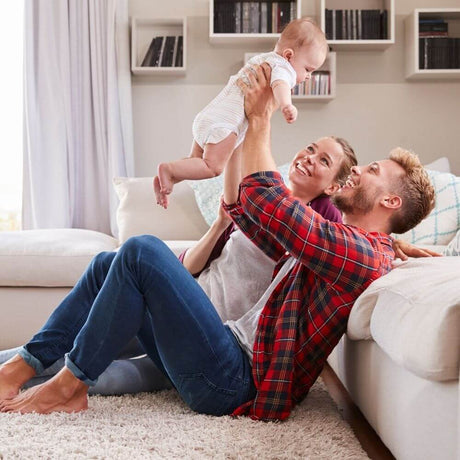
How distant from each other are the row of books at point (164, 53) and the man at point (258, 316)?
252 centimetres

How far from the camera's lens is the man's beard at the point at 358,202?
5.61 ft

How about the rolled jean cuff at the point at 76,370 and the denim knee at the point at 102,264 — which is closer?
the rolled jean cuff at the point at 76,370

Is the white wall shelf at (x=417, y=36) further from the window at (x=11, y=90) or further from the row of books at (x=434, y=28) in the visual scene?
the window at (x=11, y=90)

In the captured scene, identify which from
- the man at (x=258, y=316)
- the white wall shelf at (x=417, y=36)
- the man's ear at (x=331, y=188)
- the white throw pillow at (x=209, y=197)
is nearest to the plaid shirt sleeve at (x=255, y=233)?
the man at (x=258, y=316)

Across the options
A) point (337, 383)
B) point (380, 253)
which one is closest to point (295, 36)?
point (380, 253)

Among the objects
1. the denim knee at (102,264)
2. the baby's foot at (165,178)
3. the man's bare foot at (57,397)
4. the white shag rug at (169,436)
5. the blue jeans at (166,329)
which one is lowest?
the white shag rug at (169,436)

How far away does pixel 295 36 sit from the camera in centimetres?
204

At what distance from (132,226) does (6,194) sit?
150 cm

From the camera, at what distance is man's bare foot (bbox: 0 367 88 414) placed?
174 centimetres

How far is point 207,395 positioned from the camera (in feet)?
5.68

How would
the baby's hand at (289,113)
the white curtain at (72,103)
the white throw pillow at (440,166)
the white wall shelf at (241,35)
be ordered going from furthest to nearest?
1. the white curtain at (72,103)
2. the white wall shelf at (241,35)
3. the white throw pillow at (440,166)
4. the baby's hand at (289,113)

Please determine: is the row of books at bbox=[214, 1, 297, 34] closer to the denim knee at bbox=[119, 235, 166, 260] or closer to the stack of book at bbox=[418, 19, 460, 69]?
the stack of book at bbox=[418, 19, 460, 69]

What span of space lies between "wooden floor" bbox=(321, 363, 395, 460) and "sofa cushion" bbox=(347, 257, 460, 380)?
298mm

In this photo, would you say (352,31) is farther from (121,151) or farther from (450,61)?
(121,151)
